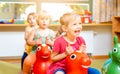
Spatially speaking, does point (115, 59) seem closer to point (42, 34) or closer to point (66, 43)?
point (66, 43)

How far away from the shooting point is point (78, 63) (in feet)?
5.30

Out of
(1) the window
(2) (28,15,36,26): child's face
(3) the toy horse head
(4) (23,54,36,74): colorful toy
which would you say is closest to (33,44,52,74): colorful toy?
(3) the toy horse head

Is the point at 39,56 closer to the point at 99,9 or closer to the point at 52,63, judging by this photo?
the point at 52,63

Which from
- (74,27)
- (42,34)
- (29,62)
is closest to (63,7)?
(42,34)

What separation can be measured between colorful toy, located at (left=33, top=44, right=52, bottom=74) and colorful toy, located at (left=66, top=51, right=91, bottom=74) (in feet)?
0.81

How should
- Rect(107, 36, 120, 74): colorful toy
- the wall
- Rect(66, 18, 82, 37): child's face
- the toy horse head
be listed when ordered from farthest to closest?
the wall
the toy horse head
Rect(66, 18, 82, 37): child's face
Rect(107, 36, 120, 74): colorful toy

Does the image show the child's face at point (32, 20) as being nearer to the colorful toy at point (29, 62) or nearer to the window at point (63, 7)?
the colorful toy at point (29, 62)

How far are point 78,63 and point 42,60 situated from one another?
0.38 metres

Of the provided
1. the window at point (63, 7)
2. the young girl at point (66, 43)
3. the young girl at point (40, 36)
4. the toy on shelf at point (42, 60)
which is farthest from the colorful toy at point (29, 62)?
the window at point (63, 7)

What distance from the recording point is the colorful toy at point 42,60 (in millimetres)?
1851

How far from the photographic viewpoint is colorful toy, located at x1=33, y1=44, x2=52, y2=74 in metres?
1.85

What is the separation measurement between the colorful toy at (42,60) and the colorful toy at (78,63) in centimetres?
25

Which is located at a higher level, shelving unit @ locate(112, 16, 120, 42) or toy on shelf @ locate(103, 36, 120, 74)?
shelving unit @ locate(112, 16, 120, 42)

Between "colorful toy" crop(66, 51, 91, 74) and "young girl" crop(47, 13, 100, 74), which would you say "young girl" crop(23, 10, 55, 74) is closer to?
"young girl" crop(47, 13, 100, 74)
